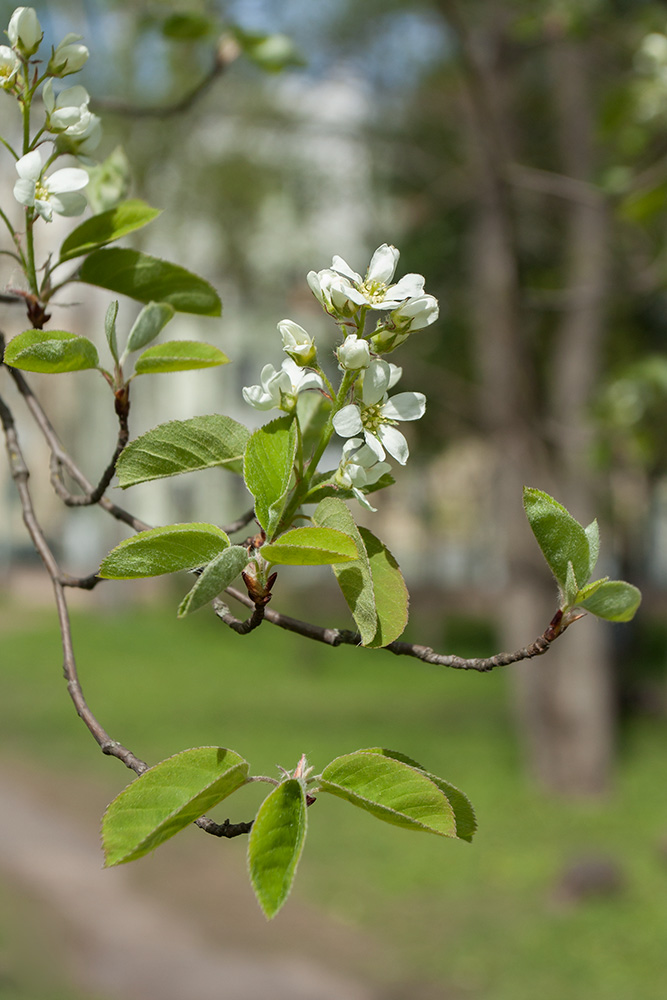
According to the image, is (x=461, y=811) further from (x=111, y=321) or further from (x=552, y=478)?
(x=552, y=478)

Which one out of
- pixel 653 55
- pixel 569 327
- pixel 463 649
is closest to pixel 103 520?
pixel 463 649

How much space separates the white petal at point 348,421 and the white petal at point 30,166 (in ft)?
0.91

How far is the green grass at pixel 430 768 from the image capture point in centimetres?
391

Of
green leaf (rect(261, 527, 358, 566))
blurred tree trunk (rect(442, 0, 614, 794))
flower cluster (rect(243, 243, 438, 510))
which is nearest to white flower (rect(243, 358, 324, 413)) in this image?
flower cluster (rect(243, 243, 438, 510))

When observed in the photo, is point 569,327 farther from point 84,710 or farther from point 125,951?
point 84,710

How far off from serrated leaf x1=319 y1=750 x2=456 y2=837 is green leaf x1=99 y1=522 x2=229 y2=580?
14 centimetres

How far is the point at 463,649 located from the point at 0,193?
626 centimetres

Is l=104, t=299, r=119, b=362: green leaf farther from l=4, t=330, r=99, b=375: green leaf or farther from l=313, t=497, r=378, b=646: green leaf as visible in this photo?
l=313, t=497, r=378, b=646: green leaf

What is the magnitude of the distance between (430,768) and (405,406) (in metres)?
5.46

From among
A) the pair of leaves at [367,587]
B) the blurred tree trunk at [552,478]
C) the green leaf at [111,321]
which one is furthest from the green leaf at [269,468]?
the blurred tree trunk at [552,478]

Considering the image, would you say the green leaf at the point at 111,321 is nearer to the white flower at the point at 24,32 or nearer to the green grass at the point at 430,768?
the white flower at the point at 24,32

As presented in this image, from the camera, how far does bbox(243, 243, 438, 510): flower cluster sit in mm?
588

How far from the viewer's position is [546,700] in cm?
563

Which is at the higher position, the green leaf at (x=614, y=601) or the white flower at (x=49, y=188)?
the white flower at (x=49, y=188)
